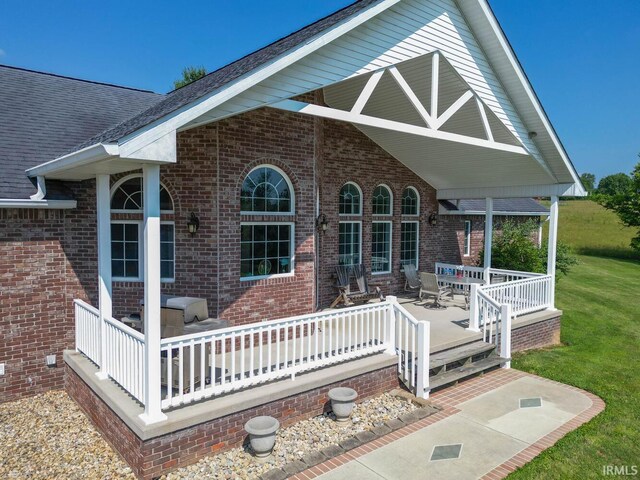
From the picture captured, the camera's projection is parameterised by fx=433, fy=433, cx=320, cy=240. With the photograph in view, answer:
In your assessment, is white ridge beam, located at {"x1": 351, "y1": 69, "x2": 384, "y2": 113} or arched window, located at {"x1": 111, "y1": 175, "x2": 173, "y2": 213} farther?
arched window, located at {"x1": 111, "y1": 175, "x2": 173, "y2": 213}

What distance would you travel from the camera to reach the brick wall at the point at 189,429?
4.84 m

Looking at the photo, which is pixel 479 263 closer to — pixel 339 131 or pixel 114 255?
pixel 339 131

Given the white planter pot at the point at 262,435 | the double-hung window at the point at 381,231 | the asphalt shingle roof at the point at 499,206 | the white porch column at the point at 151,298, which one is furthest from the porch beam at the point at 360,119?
the asphalt shingle roof at the point at 499,206

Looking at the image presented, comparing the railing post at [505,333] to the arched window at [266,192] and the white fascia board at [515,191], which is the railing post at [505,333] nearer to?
the white fascia board at [515,191]

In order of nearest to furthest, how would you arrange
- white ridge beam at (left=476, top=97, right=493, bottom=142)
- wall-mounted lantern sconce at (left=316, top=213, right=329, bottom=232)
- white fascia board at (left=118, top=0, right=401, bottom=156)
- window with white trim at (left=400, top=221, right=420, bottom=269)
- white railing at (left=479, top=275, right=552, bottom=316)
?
white fascia board at (left=118, top=0, right=401, bottom=156)
white ridge beam at (left=476, top=97, right=493, bottom=142)
white railing at (left=479, top=275, right=552, bottom=316)
wall-mounted lantern sconce at (left=316, top=213, right=329, bottom=232)
window with white trim at (left=400, top=221, right=420, bottom=269)

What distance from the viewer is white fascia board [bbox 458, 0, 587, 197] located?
319 inches

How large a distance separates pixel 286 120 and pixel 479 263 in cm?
971

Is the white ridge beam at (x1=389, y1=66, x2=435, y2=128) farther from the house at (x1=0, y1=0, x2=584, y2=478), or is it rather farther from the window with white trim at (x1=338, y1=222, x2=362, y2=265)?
the window with white trim at (x1=338, y1=222, x2=362, y2=265)

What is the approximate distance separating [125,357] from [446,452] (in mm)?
4267

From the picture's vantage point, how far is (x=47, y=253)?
718 centimetres

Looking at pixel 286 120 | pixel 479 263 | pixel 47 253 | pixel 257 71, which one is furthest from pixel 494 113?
pixel 47 253

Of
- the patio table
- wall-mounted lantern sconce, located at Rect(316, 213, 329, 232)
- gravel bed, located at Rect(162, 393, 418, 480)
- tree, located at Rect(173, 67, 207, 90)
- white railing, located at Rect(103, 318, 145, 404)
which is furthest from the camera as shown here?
tree, located at Rect(173, 67, 207, 90)

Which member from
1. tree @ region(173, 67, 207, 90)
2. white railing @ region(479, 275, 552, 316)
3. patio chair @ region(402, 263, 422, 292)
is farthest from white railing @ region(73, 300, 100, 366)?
tree @ region(173, 67, 207, 90)

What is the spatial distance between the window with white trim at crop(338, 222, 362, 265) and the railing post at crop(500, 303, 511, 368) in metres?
4.14
